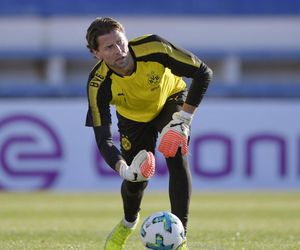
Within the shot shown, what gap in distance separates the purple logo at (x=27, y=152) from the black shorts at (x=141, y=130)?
1070 centimetres

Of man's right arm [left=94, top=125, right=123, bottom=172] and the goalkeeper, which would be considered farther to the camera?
the goalkeeper

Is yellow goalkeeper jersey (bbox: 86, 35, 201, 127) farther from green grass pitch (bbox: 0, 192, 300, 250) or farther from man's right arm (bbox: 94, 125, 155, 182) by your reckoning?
green grass pitch (bbox: 0, 192, 300, 250)

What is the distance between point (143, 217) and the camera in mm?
14359

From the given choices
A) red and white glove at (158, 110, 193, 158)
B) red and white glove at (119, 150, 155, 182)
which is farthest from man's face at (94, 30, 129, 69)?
red and white glove at (119, 150, 155, 182)

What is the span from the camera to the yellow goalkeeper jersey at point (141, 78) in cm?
843

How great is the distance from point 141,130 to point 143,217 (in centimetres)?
553

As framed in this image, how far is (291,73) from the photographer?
3228cm

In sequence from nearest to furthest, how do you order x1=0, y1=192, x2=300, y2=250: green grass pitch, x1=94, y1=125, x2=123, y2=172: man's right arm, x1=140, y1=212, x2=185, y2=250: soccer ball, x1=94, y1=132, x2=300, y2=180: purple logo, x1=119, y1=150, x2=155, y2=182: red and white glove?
x1=119, y1=150, x2=155, y2=182: red and white glove → x1=140, y1=212, x2=185, y2=250: soccer ball → x1=94, y1=125, x2=123, y2=172: man's right arm → x1=0, y1=192, x2=300, y2=250: green grass pitch → x1=94, y1=132, x2=300, y2=180: purple logo

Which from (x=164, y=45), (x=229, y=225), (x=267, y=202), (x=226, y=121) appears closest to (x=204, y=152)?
(x=226, y=121)

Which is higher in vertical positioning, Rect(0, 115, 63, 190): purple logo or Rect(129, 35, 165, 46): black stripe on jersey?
Rect(129, 35, 165, 46): black stripe on jersey

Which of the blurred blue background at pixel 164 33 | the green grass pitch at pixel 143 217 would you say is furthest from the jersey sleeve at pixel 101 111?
the blurred blue background at pixel 164 33

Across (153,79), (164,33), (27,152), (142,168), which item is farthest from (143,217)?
(164,33)

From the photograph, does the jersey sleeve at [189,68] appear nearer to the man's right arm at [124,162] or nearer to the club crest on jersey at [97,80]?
the club crest on jersey at [97,80]

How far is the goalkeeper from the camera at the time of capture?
8.23 m
